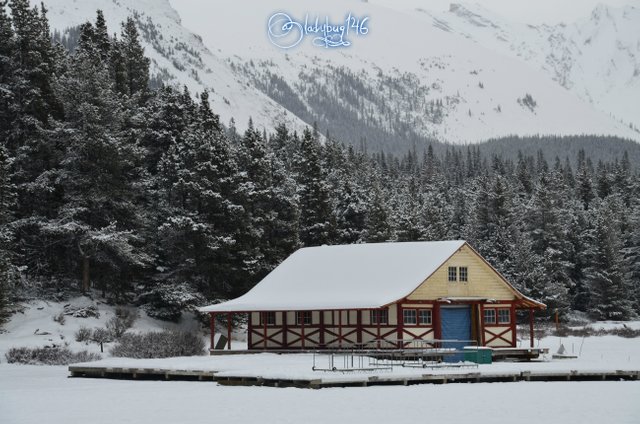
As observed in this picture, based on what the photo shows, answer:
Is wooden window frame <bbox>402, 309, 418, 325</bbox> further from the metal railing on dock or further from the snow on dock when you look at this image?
the snow on dock

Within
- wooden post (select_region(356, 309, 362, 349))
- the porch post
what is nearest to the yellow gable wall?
wooden post (select_region(356, 309, 362, 349))

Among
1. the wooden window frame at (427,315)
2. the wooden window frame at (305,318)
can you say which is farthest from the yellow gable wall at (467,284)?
the wooden window frame at (305,318)

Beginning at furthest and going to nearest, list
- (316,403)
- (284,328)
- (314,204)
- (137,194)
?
(314,204)
(137,194)
(284,328)
(316,403)

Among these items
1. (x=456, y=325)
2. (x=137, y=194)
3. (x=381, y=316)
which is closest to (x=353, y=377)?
(x=381, y=316)

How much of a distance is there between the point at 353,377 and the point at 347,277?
17098mm

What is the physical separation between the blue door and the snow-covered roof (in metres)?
2.79

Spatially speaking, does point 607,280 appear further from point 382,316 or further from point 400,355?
point 400,355

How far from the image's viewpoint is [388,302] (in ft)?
150

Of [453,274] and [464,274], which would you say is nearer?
[453,274]

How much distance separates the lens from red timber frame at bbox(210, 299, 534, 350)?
157 feet

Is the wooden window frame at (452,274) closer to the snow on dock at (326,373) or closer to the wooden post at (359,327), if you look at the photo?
the wooden post at (359,327)

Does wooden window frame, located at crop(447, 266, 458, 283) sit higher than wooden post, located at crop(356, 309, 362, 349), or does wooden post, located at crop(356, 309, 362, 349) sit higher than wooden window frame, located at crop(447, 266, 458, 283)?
wooden window frame, located at crop(447, 266, 458, 283)

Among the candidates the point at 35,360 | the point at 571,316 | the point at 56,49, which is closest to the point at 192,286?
the point at 35,360

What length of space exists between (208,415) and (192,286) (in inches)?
1479
